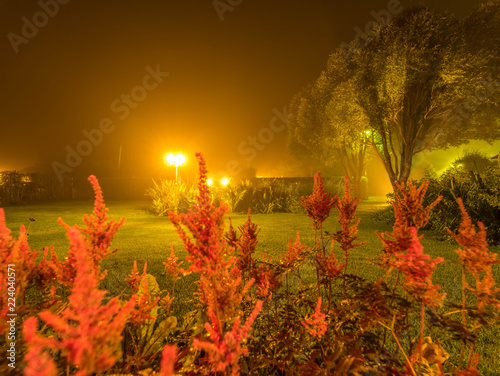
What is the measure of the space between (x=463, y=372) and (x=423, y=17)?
61.9 feet

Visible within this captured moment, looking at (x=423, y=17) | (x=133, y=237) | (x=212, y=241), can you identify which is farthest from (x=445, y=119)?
(x=212, y=241)

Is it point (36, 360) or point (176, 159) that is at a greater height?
point (176, 159)

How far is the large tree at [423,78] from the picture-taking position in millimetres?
14164

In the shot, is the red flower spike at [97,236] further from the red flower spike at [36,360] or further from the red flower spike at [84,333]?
the red flower spike at [36,360]

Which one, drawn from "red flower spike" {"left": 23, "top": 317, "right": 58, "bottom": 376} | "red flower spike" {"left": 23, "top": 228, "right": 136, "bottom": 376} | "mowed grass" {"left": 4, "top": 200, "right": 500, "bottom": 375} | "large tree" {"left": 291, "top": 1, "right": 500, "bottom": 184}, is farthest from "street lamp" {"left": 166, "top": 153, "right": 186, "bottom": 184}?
"red flower spike" {"left": 23, "top": 317, "right": 58, "bottom": 376}

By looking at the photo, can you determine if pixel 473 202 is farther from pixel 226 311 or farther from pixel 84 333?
pixel 84 333

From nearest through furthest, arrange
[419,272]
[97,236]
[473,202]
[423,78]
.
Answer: [419,272], [97,236], [473,202], [423,78]

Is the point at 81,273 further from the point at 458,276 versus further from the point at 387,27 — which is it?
the point at 387,27

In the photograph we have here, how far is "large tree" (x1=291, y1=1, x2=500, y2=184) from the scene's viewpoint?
14164 millimetres

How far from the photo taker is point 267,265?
2254mm

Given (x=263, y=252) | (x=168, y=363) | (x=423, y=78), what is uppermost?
(x=423, y=78)

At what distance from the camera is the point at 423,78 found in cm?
1449

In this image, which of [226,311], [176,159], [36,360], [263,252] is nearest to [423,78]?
[263,252]

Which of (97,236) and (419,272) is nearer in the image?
(419,272)
